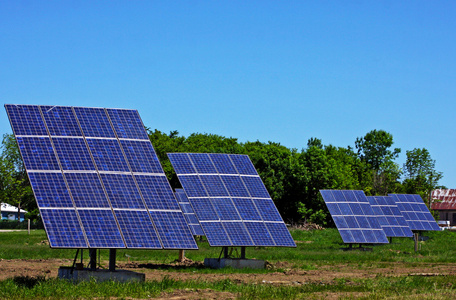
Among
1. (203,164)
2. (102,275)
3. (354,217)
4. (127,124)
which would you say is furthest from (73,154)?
(354,217)

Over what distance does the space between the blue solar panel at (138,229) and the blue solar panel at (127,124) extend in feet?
9.89

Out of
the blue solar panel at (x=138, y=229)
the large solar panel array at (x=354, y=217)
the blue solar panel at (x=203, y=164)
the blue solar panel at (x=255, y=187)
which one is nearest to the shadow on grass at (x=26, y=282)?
the blue solar panel at (x=138, y=229)

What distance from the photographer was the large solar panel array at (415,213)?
52625 millimetres

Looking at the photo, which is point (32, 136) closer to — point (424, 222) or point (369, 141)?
point (424, 222)

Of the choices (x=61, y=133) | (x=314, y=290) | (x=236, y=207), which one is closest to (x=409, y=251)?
(x=236, y=207)

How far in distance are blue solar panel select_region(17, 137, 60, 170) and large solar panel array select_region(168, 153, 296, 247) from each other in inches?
312

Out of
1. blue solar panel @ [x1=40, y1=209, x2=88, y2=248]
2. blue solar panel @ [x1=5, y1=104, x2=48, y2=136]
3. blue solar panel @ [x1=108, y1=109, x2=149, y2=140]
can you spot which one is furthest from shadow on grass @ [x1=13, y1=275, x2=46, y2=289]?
blue solar panel @ [x1=108, y1=109, x2=149, y2=140]

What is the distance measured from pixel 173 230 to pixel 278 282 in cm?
416

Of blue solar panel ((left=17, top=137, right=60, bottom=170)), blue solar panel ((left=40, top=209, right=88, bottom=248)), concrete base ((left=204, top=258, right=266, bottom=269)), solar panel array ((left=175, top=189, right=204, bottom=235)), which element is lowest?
concrete base ((left=204, top=258, right=266, bottom=269))

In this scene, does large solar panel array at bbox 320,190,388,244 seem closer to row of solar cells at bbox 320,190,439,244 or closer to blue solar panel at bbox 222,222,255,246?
row of solar cells at bbox 320,190,439,244

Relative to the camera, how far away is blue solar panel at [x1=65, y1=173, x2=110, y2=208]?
59.4 feet

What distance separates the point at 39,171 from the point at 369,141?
123 meters

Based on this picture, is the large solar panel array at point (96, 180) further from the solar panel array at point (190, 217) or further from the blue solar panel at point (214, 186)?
the solar panel array at point (190, 217)

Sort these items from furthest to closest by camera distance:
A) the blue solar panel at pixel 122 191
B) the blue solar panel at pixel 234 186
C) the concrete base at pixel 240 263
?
the blue solar panel at pixel 234 186, the concrete base at pixel 240 263, the blue solar panel at pixel 122 191
